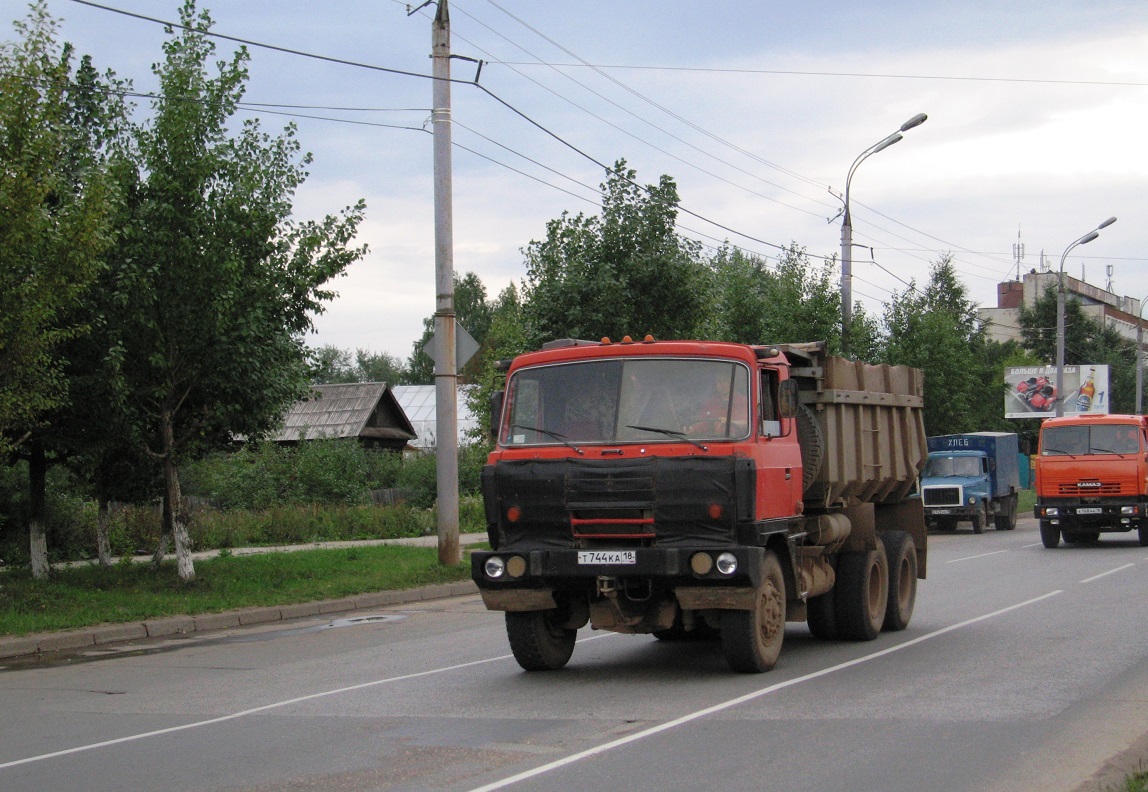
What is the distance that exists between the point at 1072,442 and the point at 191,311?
19356 mm

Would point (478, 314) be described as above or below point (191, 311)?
above

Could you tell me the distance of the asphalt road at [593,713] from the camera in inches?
264

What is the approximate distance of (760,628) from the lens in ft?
32.3

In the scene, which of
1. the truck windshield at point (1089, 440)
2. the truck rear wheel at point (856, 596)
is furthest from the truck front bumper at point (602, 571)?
the truck windshield at point (1089, 440)

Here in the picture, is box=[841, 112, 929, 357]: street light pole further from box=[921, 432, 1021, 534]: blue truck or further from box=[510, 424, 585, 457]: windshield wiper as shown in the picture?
box=[510, 424, 585, 457]: windshield wiper

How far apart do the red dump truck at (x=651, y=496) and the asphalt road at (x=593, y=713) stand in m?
0.57

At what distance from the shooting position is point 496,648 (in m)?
12.3

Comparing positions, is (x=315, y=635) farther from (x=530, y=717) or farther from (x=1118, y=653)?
(x=1118, y=653)

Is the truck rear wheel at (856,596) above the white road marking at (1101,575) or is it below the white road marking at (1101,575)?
above

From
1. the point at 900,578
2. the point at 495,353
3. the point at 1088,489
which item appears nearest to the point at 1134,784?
the point at 900,578

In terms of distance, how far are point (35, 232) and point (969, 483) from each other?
27245 mm

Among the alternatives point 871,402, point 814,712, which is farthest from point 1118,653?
point 814,712

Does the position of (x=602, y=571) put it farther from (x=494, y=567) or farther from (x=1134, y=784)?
(x=1134, y=784)

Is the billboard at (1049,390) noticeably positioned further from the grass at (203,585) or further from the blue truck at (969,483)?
the grass at (203,585)
